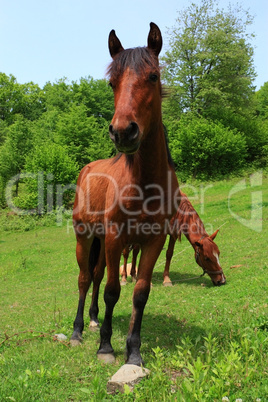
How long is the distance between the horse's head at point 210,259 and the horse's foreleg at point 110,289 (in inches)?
172

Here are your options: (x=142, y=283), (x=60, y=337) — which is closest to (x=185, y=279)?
(x=60, y=337)

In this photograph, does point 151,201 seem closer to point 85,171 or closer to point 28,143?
point 85,171

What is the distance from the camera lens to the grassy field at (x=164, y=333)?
279cm

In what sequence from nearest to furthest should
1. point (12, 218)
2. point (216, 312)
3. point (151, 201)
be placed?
1. point (151, 201)
2. point (216, 312)
3. point (12, 218)

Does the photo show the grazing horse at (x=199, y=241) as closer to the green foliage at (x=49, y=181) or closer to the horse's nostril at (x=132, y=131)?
the horse's nostril at (x=132, y=131)

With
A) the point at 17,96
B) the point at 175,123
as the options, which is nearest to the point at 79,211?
the point at 175,123

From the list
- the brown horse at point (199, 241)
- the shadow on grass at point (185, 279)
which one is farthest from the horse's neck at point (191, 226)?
the shadow on grass at point (185, 279)

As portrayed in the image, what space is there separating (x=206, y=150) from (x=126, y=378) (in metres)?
32.8

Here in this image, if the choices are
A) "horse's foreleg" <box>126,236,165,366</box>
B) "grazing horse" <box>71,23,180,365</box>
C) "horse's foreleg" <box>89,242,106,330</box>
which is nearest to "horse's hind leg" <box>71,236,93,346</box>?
"horse's foreleg" <box>89,242,106,330</box>

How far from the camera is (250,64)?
1465 inches

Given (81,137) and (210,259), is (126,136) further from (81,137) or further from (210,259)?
(81,137)

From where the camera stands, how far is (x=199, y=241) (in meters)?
8.00

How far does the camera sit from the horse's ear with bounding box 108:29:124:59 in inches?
130

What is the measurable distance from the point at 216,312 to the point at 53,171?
26.2 meters
